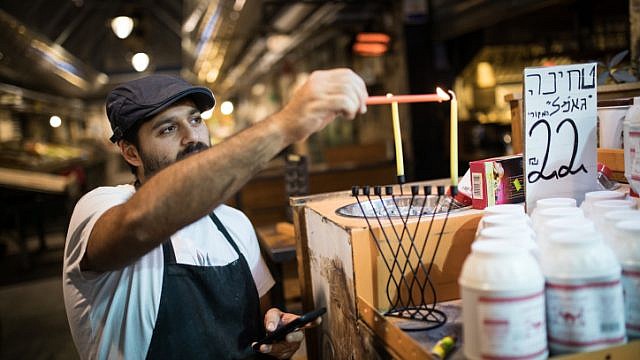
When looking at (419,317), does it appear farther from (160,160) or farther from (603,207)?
(160,160)

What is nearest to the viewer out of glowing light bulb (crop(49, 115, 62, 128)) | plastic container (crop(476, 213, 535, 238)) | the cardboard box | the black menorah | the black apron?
plastic container (crop(476, 213, 535, 238))

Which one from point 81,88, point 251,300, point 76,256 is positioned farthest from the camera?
point 81,88

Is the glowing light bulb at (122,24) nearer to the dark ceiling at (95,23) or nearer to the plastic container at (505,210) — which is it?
the dark ceiling at (95,23)

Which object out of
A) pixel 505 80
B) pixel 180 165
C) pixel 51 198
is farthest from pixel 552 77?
pixel 505 80

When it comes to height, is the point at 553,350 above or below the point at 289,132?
below

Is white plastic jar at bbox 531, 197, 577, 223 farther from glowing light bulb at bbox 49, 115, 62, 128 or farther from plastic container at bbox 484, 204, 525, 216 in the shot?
glowing light bulb at bbox 49, 115, 62, 128

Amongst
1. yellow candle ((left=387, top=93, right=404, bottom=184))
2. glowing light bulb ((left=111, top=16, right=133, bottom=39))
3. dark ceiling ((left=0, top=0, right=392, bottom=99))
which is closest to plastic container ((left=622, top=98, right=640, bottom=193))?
yellow candle ((left=387, top=93, right=404, bottom=184))

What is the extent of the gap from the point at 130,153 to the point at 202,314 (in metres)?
0.65

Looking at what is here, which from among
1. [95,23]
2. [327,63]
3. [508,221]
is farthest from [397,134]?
[327,63]

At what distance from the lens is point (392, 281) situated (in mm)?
1581

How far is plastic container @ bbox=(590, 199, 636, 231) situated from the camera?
4.29ft

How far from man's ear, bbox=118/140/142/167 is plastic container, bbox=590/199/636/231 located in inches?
58.2

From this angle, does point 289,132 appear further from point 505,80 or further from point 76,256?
point 505,80

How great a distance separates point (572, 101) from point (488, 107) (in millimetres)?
9211
